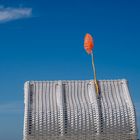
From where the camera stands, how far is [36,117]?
9.38 m

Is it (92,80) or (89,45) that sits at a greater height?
(89,45)

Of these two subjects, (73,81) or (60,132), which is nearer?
(60,132)

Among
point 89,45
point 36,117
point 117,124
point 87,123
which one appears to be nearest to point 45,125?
point 36,117

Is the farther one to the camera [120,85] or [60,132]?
[120,85]

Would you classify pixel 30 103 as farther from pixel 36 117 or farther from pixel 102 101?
pixel 102 101

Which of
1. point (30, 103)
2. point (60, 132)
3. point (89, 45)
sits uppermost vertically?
point (89, 45)

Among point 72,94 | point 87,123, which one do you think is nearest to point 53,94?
point 72,94

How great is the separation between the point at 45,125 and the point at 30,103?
61cm

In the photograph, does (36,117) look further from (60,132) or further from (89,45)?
(89,45)

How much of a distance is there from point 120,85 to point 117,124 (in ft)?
3.36

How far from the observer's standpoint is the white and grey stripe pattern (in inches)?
369

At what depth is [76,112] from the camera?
9508mm

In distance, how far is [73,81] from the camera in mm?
10078

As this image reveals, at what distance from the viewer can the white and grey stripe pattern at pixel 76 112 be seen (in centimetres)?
938
